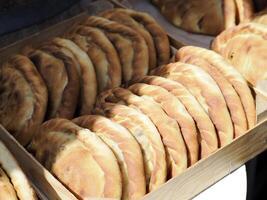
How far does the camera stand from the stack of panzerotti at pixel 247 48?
1410 millimetres

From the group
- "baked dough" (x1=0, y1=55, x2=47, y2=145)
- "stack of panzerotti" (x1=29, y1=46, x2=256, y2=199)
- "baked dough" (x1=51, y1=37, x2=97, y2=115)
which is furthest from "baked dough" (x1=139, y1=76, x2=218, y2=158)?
"baked dough" (x1=0, y1=55, x2=47, y2=145)

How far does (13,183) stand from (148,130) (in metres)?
0.32

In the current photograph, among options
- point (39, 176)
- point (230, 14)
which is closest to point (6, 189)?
point (39, 176)

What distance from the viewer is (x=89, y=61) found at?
1382 mm

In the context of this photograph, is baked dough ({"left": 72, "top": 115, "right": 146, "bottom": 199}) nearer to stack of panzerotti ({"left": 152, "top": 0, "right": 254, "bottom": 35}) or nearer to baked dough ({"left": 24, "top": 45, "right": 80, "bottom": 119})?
baked dough ({"left": 24, "top": 45, "right": 80, "bottom": 119})

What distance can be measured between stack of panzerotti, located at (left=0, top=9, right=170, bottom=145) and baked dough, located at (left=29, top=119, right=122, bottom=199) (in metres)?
0.12

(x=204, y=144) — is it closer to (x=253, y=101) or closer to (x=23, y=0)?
(x=253, y=101)

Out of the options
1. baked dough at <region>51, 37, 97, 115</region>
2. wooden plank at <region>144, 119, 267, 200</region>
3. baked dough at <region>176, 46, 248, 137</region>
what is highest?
baked dough at <region>51, 37, 97, 115</region>

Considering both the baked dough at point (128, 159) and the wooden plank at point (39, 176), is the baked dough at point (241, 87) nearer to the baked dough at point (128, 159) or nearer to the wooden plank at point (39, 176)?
the baked dough at point (128, 159)

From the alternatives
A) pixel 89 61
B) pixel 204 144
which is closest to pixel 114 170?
pixel 204 144

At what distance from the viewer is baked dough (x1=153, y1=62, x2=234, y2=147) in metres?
1.27

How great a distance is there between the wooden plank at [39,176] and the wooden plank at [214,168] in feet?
0.57

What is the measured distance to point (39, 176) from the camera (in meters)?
1.13

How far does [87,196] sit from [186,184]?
209 mm
